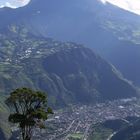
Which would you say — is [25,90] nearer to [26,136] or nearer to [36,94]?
[36,94]

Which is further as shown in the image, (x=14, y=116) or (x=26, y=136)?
(x=14, y=116)

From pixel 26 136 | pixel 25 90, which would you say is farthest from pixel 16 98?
A: pixel 26 136

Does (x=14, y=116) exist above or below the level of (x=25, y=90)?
below

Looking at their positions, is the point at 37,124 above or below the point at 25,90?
below

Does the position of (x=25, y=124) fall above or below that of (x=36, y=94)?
below

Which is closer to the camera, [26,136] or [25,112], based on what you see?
[26,136]

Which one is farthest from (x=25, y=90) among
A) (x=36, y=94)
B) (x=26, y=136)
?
(x=26, y=136)
